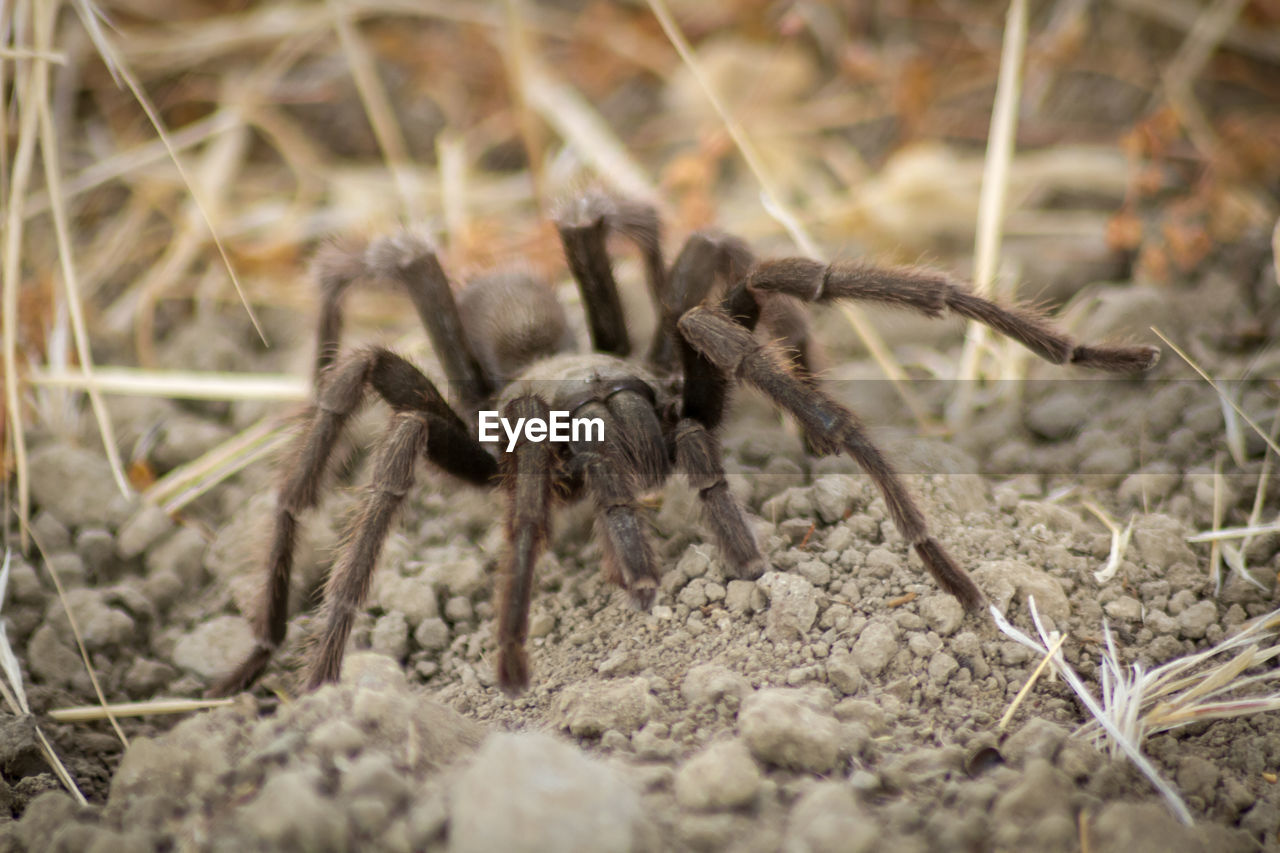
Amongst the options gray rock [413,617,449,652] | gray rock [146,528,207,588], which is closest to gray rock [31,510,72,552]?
gray rock [146,528,207,588]

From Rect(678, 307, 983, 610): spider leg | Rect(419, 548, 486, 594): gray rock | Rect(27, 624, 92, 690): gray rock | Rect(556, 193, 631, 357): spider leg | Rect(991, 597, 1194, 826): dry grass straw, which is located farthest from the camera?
Rect(556, 193, 631, 357): spider leg

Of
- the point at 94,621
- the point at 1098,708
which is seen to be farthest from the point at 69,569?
the point at 1098,708

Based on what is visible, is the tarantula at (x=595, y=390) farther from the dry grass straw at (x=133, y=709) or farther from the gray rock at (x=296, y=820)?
the gray rock at (x=296, y=820)

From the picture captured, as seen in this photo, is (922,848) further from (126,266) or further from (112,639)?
(126,266)

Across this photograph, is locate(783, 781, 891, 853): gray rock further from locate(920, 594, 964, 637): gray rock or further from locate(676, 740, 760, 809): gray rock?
locate(920, 594, 964, 637): gray rock

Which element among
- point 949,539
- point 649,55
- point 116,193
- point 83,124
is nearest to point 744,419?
point 949,539

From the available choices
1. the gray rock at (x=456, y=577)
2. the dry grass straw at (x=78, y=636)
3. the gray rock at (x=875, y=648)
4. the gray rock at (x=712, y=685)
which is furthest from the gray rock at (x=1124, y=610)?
the dry grass straw at (x=78, y=636)

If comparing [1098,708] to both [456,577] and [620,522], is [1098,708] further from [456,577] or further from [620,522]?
[456,577]
